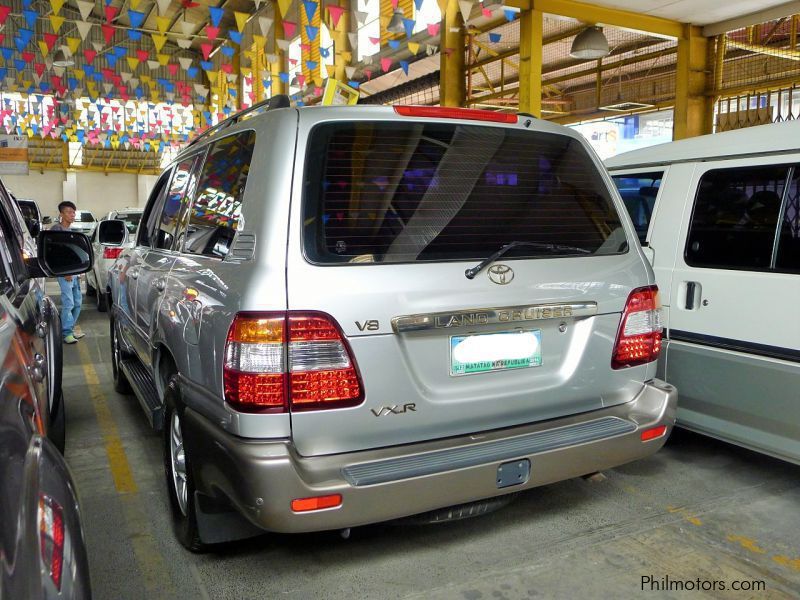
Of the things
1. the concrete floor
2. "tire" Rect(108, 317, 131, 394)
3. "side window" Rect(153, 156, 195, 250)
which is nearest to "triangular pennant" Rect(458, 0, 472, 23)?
"tire" Rect(108, 317, 131, 394)

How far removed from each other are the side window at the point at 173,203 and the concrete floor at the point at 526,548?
53.5 inches

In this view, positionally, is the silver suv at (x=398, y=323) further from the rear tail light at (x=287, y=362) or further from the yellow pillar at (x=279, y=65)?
the yellow pillar at (x=279, y=65)

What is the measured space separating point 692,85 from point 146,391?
32.3 ft

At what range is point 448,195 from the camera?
2.53m

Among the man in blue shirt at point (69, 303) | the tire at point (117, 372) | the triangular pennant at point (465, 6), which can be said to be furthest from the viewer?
the triangular pennant at point (465, 6)

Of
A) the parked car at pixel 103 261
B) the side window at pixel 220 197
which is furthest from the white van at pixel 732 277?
the parked car at pixel 103 261

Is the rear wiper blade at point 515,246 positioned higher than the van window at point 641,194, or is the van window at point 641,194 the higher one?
the van window at point 641,194

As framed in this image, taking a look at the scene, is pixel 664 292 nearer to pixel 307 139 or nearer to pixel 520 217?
pixel 520 217

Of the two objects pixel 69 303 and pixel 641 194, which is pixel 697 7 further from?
pixel 69 303

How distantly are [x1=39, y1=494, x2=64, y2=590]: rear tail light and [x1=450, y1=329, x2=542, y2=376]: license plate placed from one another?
4.66 ft

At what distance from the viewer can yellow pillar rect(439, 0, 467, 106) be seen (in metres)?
12.4

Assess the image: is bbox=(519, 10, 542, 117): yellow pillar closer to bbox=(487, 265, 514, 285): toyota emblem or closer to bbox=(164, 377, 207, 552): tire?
bbox=(487, 265, 514, 285): toyota emblem

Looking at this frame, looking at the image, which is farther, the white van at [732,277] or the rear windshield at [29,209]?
the rear windshield at [29,209]

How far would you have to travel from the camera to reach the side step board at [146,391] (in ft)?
11.1
